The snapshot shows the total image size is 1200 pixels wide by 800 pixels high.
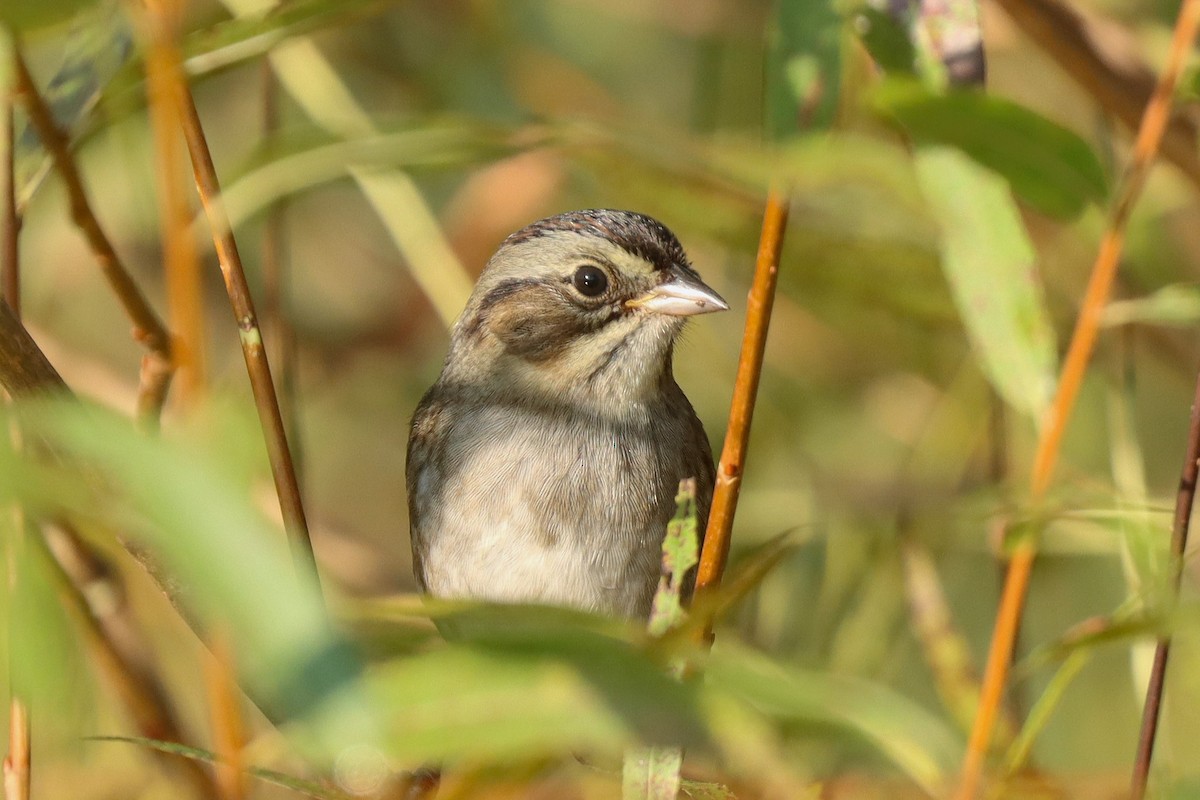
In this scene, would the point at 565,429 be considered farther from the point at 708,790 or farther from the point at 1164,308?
the point at 1164,308

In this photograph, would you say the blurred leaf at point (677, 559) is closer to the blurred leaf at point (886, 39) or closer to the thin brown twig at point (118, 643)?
the blurred leaf at point (886, 39)

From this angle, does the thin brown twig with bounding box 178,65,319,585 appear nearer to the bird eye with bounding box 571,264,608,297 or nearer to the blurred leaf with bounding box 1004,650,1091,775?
the blurred leaf with bounding box 1004,650,1091,775

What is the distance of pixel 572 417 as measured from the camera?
8.88ft

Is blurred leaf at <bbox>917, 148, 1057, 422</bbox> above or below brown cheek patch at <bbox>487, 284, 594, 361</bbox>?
below

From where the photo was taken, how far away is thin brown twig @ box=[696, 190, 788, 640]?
55.0 inches

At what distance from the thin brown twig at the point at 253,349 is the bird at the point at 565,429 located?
1.01m

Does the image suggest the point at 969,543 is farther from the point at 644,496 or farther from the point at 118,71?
the point at 118,71

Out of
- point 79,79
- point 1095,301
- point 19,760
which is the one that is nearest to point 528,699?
point 1095,301

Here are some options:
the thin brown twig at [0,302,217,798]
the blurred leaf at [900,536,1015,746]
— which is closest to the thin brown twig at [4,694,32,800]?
the thin brown twig at [0,302,217,798]

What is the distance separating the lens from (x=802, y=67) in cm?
142

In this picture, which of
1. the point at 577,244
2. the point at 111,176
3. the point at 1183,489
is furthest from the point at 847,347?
the point at 1183,489

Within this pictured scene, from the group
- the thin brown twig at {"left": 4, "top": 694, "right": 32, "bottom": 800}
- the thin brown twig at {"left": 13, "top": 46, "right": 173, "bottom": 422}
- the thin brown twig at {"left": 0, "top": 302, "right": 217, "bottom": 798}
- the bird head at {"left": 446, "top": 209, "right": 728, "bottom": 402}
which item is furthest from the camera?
the bird head at {"left": 446, "top": 209, "right": 728, "bottom": 402}

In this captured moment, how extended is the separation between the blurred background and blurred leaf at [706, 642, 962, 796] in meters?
0.66

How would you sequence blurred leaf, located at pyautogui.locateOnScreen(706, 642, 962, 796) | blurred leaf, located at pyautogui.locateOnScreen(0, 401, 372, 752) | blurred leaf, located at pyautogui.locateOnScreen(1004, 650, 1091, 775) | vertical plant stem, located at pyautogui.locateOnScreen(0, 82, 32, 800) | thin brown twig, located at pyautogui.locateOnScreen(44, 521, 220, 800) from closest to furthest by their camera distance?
1. blurred leaf, located at pyautogui.locateOnScreen(0, 401, 372, 752)
2. blurred leaf, located at pyautogui.locateOnScreen(706, 642, 962, 796)
3. vertical plant stem, located at pyautogui.locateOnScreen(0, 82, 32, 800)
4. blurred leaf, located at pyautogui.locateOnScreen(1004, 650, 1091, 775)
5. thin brown twig, located at pyautogui.locateOnScreen(44, 521, 220, 800)
